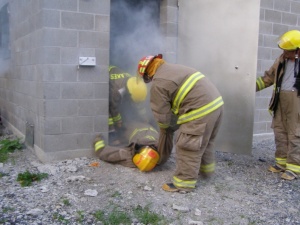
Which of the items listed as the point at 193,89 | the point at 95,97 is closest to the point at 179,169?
the point at 193,89

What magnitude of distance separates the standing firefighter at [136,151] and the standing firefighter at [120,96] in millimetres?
388

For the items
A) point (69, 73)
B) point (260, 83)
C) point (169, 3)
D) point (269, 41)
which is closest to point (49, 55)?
point (69, 73)

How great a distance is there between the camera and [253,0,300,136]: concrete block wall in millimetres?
6348

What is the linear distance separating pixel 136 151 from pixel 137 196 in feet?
3.09

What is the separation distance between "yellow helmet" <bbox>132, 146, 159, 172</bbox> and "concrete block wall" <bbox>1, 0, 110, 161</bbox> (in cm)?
78

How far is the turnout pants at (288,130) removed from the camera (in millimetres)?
4445

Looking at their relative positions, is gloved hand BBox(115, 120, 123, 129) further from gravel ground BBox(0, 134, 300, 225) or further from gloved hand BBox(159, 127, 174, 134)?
gloved hand BBox(159, 127, 174, 134)

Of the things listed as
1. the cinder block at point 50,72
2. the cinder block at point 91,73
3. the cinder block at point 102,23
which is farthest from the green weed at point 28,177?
the cinder block at point 102,23

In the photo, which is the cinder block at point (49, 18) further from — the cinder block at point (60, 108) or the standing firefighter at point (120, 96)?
the standing firefighter at point (120, 96)

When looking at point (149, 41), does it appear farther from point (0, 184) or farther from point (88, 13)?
point (0, 184)

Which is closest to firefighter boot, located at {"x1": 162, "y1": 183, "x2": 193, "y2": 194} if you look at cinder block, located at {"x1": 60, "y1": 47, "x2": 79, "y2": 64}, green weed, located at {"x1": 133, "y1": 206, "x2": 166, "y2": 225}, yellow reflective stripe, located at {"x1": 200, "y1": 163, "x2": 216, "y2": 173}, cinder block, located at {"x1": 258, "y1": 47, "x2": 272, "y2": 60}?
yellow reflective stripe, located at {"x1": 200, "y1": 163, "x2": 216, "y2": 173}

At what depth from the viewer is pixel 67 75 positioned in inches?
183

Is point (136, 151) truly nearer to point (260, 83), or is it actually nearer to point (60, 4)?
point (260, 83)

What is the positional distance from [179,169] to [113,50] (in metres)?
2.83
